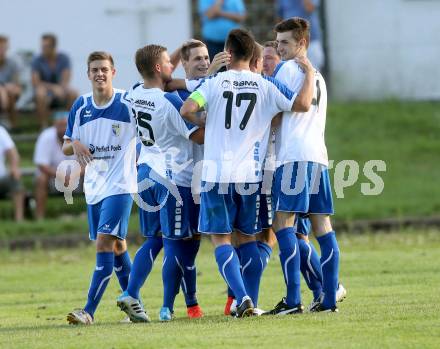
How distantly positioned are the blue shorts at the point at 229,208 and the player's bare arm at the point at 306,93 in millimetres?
752

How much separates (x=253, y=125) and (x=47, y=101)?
12295mm

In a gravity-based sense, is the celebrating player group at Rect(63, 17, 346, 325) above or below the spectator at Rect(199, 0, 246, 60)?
below

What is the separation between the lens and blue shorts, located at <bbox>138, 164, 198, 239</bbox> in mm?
10938

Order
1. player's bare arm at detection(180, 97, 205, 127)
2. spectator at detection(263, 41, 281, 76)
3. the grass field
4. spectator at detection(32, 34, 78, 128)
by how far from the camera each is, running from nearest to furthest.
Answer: the grass field, player's bare arm at detection(180, 97, 205, 127), spectator at detection(263, 41, 281, 76), spectator at detection(32, 34, 78, 128)

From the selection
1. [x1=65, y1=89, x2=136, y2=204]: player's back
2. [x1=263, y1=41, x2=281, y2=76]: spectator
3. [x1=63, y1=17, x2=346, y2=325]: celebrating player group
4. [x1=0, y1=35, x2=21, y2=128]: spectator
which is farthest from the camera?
[x1=0, y1=35, x2=21, y2=128]: spectator

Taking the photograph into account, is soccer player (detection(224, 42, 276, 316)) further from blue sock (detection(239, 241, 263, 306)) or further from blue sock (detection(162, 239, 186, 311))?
blue sock (detection(162, 239, 186, 311))

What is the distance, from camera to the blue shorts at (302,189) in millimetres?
10539

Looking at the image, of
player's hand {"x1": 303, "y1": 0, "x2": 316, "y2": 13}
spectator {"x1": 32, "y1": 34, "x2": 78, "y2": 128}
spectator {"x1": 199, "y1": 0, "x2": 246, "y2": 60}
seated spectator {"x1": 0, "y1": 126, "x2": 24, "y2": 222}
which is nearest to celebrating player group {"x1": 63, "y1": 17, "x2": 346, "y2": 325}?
seated spectator {"x1": 0, "y1": 126, "x2": 24, "y2": 222}

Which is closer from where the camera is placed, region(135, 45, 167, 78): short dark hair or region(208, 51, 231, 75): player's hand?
region(208, 51, 231, 75): player's hand

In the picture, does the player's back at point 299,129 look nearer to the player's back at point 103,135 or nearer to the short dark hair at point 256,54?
the short dark hair at point 256,54

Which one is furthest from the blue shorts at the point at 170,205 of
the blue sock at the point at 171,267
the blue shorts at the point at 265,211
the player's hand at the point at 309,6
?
the player's hand at the point at 309,6

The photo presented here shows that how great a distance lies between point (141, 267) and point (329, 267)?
1.64m

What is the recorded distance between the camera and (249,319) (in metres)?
10.2

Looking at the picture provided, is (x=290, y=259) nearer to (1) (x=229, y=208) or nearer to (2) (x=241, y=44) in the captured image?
(1) (x=229, y=208)
